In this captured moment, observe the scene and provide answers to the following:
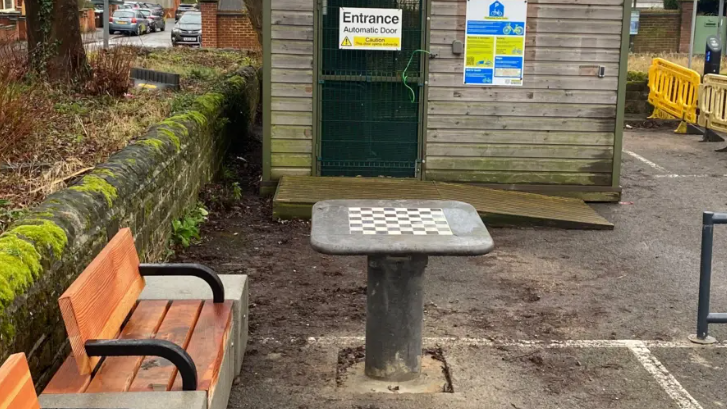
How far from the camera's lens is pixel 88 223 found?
4781 millimetres

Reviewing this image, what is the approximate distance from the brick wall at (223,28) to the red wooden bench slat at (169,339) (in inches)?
1272

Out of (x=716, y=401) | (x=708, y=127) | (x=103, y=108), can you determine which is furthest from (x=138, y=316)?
(x=708, y=127)

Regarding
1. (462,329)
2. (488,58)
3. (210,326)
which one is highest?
(488,58)

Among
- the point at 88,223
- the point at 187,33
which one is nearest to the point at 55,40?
the point at 88,223

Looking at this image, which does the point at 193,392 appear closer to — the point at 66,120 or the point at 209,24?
the point at 66,120

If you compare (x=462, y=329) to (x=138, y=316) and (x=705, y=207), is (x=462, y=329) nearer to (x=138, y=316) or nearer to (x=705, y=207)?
(x=138, y=316)

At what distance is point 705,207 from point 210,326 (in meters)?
7.50

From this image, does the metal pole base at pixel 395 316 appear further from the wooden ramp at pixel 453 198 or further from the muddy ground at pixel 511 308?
the wooden ramp at pixel 453 198

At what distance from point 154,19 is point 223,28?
85.1ft

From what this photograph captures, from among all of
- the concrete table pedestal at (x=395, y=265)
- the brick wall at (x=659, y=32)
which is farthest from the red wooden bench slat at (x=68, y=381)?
the brick wall at (x=659, y=32)

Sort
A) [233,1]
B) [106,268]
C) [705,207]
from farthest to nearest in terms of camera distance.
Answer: [233,1] < [705,207] < [106,268]

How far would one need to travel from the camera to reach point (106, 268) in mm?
4059

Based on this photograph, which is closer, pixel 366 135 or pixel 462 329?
pixel 462 329

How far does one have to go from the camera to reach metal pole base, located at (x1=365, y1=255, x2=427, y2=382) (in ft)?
16.1
